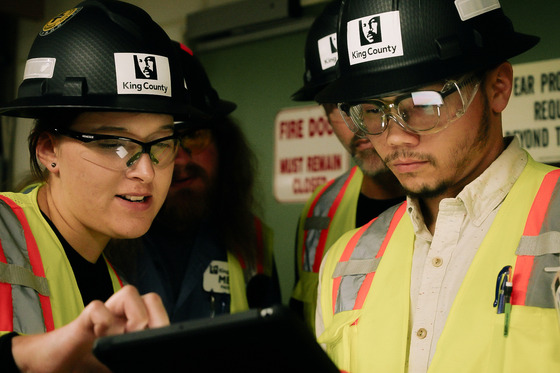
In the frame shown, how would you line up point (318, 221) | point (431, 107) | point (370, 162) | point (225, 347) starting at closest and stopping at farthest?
point (225, 347)
point (431, 107)
point (370, 162)
point (318, 221)

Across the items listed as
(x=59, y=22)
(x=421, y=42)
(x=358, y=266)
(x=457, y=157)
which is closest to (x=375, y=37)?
(x=421, y=42)

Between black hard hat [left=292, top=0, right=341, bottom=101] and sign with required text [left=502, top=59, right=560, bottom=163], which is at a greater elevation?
black hard hat [left=292, top=0, right=341, bottom=101]

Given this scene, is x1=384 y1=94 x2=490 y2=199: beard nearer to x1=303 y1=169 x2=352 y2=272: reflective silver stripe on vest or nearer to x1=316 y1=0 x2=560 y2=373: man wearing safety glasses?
x1=316 y1=0 x2=560 y2=373: man wearing safety glasses

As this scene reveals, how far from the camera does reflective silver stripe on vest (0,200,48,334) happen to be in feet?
5.17

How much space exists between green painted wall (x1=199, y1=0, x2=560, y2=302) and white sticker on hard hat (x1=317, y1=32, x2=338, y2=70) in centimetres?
112

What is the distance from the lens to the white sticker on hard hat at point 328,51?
2.53 m

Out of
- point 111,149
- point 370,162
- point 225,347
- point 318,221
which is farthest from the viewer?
point 318,221

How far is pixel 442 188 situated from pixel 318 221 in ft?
3.99

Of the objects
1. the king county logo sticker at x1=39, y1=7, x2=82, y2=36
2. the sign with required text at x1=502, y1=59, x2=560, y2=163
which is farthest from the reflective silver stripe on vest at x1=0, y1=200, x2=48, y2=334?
the sign with required text at x1=502, y1=59, x2=560, y2=163

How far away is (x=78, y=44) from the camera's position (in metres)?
1.77

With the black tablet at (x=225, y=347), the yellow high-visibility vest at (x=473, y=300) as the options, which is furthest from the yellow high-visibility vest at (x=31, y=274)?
the yellow high-visibility vest at (x=473, y=300)

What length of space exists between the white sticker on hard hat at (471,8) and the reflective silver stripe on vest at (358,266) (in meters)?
0.62

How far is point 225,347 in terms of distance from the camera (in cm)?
105

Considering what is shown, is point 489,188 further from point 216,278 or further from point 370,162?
point 216,278
